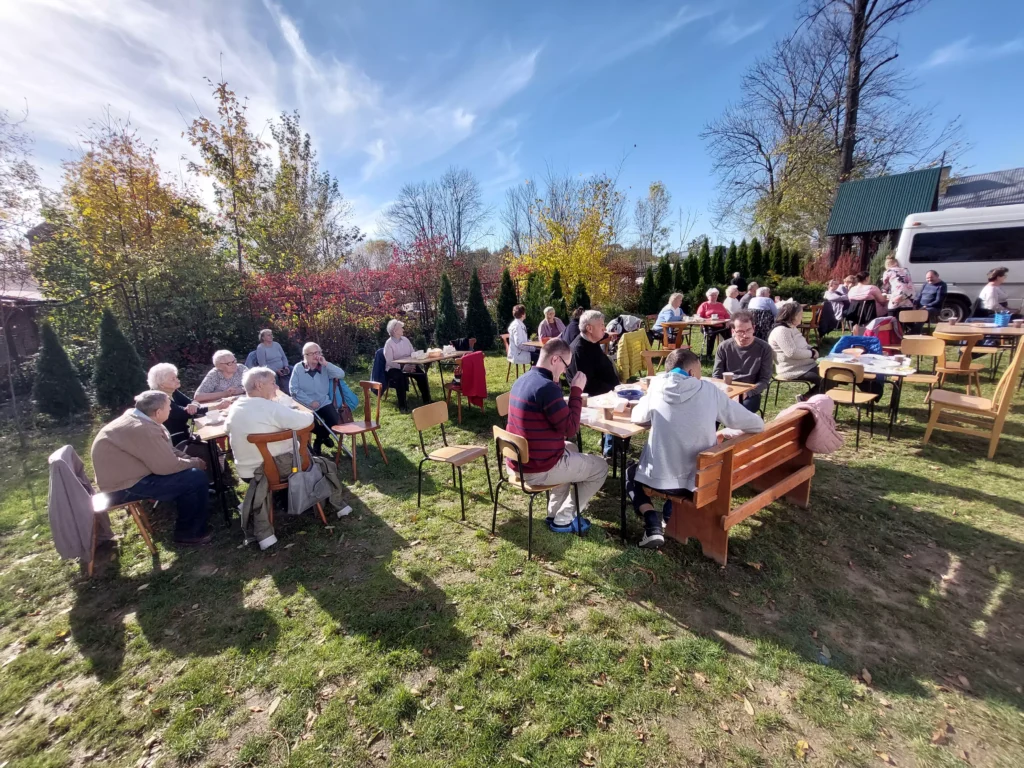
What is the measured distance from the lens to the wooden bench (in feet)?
9.79

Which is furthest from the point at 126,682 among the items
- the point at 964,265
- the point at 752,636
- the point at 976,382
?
the point at 964,265

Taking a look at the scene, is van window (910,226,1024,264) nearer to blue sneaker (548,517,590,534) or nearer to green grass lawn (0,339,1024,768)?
green grass lawn (0,339,1024,768)

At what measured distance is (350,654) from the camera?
2.58m

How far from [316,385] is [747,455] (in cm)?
473

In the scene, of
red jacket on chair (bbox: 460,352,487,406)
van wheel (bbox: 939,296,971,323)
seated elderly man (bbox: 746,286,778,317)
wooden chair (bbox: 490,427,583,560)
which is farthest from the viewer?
van wheel (bbox: 939,296,971,323)

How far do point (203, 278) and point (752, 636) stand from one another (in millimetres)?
11671

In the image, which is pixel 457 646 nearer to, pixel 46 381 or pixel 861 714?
pixel 861 714

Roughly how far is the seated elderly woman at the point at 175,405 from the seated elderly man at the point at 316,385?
82cm

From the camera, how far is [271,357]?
671 cm

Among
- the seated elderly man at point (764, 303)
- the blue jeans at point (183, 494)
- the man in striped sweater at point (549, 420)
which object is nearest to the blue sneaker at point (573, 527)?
the man in striped sweater at point (549, 420)

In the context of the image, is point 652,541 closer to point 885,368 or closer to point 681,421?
point 681,421

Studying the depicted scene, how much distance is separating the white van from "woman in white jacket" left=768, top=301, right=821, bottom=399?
24.0 feet

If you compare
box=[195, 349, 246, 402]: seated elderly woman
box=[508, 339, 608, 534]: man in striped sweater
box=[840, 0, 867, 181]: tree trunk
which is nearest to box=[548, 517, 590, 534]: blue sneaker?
box=[508, 339, 608, 534]: man in striped sweater

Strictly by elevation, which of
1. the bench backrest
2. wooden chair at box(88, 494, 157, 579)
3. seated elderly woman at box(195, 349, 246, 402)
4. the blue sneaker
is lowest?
the blue sneaker
